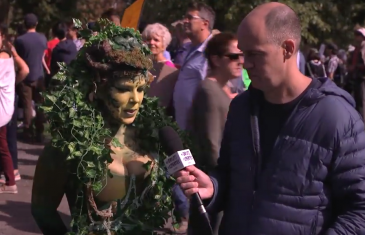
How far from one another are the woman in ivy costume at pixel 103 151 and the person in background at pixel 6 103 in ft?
15.3

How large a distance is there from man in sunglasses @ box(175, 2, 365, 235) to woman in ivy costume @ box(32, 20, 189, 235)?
0.43m

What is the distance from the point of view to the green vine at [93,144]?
3014 millimetres

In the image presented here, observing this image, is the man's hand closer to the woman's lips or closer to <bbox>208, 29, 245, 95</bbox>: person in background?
the woman's lips

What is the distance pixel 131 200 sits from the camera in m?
3.12

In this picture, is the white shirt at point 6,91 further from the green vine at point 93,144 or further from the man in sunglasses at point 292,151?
the man in sunglasses at point 292,151

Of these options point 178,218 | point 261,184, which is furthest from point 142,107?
point 261,184

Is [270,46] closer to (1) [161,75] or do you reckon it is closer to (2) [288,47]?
(2) [288,47]

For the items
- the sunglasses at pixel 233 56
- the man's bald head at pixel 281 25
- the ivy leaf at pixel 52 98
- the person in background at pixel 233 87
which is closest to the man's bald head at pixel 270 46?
the man's bald head at pixel 281 25

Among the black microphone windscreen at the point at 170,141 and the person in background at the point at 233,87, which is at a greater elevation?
the black microphone windscreen at the point at 170,141

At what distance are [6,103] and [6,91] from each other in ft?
0.41

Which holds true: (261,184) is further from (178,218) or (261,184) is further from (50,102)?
(50,102)

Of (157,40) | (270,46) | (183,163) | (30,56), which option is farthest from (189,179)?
(30,56)

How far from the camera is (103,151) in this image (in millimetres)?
3043

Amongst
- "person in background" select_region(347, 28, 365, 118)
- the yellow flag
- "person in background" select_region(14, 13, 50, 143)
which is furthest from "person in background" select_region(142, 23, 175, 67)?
"person in background" select_region(347, 28, 365, 118)
